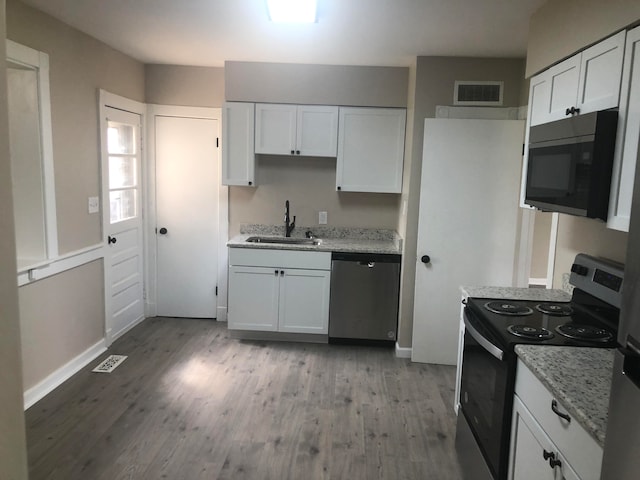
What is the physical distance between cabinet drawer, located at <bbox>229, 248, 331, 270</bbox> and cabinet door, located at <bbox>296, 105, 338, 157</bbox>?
93 cm

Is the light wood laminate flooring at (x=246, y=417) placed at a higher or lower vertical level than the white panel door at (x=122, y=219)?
lower

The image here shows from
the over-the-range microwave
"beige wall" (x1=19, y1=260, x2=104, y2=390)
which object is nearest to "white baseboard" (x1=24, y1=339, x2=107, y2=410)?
"beige wall" (x1=19, y1=260, x2=104, y2=390)

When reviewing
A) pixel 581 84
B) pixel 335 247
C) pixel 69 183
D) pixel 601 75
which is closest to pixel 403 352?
pixel 335 247

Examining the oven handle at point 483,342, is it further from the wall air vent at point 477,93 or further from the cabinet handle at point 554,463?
the wall air vent at point 477,93

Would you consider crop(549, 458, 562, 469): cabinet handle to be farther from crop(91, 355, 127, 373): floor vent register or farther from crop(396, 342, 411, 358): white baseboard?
crop(91, 355, 127, 373): floor vent register

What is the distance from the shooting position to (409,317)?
3963 millimetres

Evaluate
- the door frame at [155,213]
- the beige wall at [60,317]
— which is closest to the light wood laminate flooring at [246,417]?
the beige wall at [60,317]

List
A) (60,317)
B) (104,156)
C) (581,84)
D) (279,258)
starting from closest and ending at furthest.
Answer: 1. (581,84)
2. (60,317)
3. (104,156)
4. (279,258)

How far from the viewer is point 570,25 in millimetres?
2168

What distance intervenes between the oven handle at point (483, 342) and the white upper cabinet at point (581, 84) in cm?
106

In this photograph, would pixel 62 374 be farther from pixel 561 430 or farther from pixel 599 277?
pixel 599 277

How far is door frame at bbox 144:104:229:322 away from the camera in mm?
4465

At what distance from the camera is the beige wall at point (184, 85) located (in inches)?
174

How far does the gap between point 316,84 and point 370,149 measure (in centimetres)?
75
